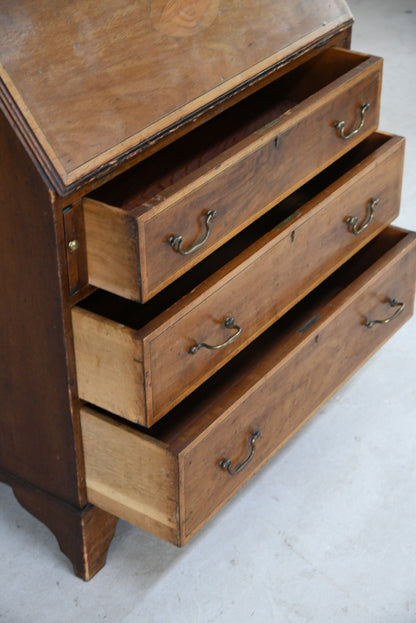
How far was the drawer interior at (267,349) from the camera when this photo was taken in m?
1.61

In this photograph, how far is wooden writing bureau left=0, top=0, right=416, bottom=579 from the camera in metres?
1.40

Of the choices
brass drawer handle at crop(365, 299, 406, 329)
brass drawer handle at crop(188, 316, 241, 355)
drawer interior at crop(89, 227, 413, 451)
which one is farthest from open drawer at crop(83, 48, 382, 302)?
brass drawer handle at crop(365, 299, 406, 329)

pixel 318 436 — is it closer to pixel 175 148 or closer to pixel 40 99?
pixel 175 148

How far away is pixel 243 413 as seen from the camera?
165 centimetres

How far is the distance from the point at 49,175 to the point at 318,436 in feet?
3.11

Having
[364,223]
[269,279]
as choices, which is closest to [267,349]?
[269,279]

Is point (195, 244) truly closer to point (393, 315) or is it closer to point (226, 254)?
point (226, 254)

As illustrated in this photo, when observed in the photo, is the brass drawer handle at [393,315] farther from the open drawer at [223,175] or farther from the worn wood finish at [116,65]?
the worn wood finish at [116,65]

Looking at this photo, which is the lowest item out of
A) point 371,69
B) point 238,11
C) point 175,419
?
point 175,419

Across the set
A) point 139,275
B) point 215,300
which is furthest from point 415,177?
point 139,275

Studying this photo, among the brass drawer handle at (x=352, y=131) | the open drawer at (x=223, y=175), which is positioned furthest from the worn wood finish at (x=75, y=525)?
the brass drawer handle at (x=352, y=131)

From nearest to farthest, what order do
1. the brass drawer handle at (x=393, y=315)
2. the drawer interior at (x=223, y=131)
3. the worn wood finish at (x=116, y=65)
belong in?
the worn wood finish at (x=116, y=65) < the drawer interior at (x=223, y=131) < the brass drawer handle at (x=393, y=315)

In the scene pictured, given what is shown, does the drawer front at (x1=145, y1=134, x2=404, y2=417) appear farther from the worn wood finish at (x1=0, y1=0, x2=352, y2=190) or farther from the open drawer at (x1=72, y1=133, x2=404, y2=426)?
the worn wood finish at (x1=0, y1=0, x2=352, y2=190)

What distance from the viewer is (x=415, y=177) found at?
288 centimetres
